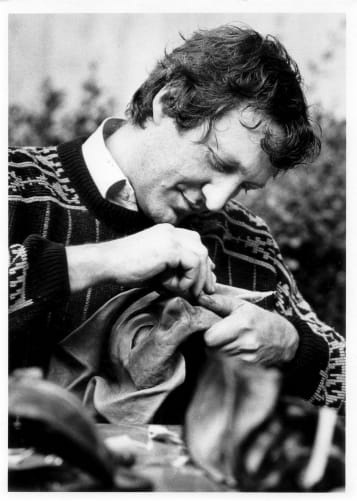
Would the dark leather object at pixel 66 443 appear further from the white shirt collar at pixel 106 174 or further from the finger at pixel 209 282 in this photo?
the white shirt collar at pixel 106 174

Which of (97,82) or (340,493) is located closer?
(340,493)

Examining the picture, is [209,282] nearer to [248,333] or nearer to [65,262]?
[248,333]

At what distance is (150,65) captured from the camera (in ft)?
4.97

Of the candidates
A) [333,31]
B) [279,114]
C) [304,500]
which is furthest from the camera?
[333,31]

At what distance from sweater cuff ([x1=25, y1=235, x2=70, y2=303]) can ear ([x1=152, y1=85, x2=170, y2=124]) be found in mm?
406

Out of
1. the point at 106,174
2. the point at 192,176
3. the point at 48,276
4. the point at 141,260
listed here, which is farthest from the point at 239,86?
the point at 48,276

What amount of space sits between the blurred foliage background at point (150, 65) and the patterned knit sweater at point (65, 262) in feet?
0.66

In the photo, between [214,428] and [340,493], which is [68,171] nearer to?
[214,428]

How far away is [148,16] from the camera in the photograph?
4.49ft

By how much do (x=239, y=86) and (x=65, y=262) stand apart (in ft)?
1.68

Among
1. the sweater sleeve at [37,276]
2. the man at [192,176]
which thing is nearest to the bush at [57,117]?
the man at [192,176]

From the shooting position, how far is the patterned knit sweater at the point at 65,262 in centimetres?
114

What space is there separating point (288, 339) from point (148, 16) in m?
0.72
